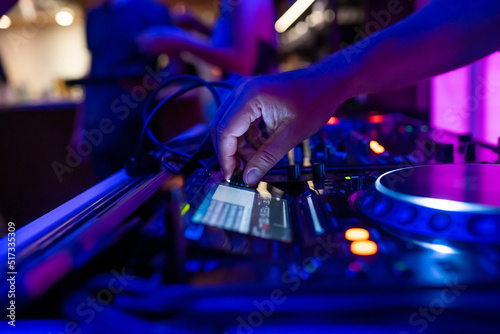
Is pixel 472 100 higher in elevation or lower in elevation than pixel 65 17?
lower

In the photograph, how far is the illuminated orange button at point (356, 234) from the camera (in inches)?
15.0

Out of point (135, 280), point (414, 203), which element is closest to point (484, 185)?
point (414, 203)

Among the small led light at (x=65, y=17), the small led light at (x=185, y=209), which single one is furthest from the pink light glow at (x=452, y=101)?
the small led light at (x=65, y=17)

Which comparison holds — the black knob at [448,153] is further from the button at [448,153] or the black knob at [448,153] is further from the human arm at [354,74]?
the human arm at [354,74]

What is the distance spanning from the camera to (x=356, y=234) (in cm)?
39

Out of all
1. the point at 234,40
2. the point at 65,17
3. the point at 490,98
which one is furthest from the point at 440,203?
the point at 65,17

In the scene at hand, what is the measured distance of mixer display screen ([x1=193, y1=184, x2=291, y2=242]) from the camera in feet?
1.30

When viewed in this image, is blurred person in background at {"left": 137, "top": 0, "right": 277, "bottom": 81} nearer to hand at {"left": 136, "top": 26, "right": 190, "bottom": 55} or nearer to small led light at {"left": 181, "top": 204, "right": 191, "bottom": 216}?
hand at {"left": 136, "top": 26, "right": 190, "bottom": 55}

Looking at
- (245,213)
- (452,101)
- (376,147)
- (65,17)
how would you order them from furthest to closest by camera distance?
(65,17)
(452,101)
(376,147)
(245,213)

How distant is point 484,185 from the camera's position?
45cm

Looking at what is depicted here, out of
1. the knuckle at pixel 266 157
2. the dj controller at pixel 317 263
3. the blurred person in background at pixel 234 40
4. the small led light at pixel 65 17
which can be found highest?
the small led light at pixel 65 17

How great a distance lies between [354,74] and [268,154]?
0.17 metres

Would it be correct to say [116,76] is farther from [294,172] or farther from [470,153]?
[470,153]

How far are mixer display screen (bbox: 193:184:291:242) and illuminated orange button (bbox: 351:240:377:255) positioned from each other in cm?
6
